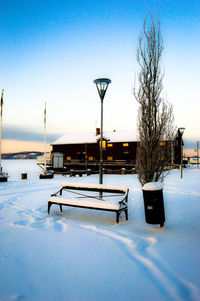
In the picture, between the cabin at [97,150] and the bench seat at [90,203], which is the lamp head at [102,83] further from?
the cabin at [97,150]

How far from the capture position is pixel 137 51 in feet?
24.8

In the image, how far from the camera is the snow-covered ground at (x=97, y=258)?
2684 mm

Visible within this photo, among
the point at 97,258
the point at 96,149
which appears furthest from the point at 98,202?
the point at 96,149

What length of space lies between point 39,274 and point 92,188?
3.51 metres

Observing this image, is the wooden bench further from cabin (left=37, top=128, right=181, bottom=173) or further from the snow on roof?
the snow on roof

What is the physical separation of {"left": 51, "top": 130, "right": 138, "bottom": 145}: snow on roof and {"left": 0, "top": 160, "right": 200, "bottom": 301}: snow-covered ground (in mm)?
34208

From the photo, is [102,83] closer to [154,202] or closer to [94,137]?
[154,202]

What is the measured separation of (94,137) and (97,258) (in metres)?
40.2

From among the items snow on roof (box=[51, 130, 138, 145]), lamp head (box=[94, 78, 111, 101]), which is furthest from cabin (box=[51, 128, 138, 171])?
lamp head (box=[94, 78, 111, 101])

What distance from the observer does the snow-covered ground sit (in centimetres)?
268

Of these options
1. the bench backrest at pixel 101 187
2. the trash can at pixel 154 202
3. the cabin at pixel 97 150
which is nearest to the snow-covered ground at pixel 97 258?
the trash can at pixel 154 202

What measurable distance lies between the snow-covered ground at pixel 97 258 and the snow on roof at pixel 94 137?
3421 cm

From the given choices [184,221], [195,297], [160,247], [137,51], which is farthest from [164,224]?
[137,51]

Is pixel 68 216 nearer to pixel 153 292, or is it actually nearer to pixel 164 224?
pixel 164 224
